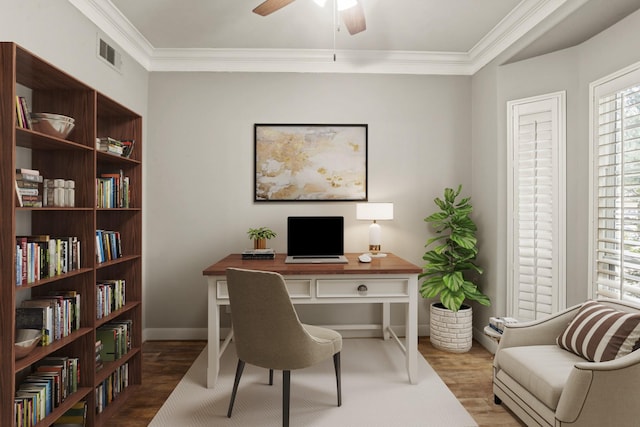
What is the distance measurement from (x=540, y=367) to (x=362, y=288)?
3.74ft

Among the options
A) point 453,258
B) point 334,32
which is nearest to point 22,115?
point 334,32

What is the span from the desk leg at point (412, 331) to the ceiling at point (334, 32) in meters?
2.02

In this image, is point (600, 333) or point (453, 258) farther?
point (453, 258)

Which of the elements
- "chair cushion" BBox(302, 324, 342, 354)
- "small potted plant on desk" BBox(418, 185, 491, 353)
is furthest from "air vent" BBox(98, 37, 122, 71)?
"small potted plant on desk" BBox(418, 185, 491, 353)

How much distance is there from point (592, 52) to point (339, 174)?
218cm

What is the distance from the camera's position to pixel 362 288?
9.01ft

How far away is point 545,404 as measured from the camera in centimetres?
195

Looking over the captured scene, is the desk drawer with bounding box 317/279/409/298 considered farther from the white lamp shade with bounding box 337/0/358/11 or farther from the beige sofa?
the white lamp shade with bounding box 337/0/358/11

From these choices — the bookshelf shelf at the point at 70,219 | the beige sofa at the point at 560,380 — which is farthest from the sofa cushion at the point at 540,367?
the bookshelf shelf at the point at 70,219

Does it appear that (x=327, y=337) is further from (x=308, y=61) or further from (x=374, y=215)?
(x=308, y=61)

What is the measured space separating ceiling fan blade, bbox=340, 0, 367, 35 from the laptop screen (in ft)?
4.69

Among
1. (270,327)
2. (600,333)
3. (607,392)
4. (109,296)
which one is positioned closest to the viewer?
(607,392)

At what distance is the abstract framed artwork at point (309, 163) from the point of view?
376 centimetres

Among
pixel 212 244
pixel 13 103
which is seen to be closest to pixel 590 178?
pixel 212 244
